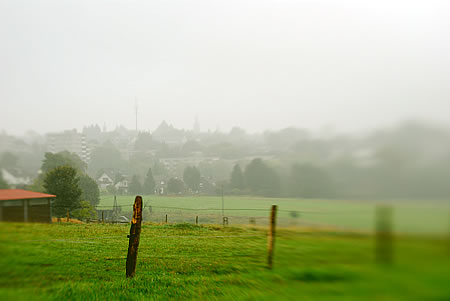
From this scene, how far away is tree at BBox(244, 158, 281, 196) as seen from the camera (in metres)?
7.43

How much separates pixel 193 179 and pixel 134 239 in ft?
46.7

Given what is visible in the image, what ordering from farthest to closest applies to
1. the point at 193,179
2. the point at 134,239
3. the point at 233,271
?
the point at 193,179 < the point at 233,271 < the point at 134,239

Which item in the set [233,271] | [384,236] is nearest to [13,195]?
[233,271]

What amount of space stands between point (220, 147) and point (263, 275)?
12.4 meters

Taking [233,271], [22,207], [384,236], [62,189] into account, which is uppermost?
[384,236]

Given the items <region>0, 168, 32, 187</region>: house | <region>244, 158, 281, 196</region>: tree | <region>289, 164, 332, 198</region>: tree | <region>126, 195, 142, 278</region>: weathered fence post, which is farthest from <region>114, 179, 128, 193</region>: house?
<region>289, 164, 332, 198</region>: tree

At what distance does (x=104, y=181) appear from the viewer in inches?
834

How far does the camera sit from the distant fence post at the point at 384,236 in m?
2.24

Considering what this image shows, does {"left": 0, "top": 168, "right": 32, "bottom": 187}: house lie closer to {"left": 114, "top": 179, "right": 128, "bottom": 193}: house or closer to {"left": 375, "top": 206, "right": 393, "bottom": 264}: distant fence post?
{"left": 375, "top": 206, "right": 393, "bottom": 264}: distant fence post

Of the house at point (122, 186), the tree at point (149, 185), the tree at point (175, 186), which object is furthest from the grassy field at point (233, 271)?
the house at point (122, 186)

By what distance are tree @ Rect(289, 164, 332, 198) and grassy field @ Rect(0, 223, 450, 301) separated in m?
0.54

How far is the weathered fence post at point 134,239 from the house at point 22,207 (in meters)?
1.75

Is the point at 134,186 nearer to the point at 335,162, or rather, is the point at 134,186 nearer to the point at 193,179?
the point at 193,179

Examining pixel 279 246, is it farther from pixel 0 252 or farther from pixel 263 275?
pixel 0 252
